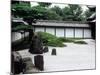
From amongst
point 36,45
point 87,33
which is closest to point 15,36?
point 36,45

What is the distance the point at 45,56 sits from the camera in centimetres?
292

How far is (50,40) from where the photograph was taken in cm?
294

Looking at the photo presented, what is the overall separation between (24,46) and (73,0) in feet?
3.34

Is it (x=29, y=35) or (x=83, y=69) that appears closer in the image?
(x=29, y=35)

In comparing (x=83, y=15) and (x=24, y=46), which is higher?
(x=83, y=15)

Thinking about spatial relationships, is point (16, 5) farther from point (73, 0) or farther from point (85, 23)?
point (85, 23)

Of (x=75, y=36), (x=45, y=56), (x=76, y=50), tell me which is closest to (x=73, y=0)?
(x=75, y=36)

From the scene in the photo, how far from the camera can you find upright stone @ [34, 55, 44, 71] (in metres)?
2.88

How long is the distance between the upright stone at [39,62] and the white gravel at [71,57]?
0.15ft

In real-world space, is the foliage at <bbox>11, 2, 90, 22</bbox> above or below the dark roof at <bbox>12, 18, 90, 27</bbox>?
above

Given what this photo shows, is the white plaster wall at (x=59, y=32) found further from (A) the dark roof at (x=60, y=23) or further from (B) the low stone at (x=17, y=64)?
(B) the low stone at (x=17, y=64)

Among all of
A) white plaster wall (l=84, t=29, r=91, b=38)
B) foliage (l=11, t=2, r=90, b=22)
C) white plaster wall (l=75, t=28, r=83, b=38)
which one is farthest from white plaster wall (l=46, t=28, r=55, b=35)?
white plaster wall (l=84, t=29, r=91, b=38)

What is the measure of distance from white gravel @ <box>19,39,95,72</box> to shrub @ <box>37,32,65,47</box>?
0.06m

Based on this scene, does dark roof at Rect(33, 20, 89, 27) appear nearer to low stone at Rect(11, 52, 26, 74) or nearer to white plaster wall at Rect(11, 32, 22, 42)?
white plaster wall at Rect(11, 32, 22, 42)
